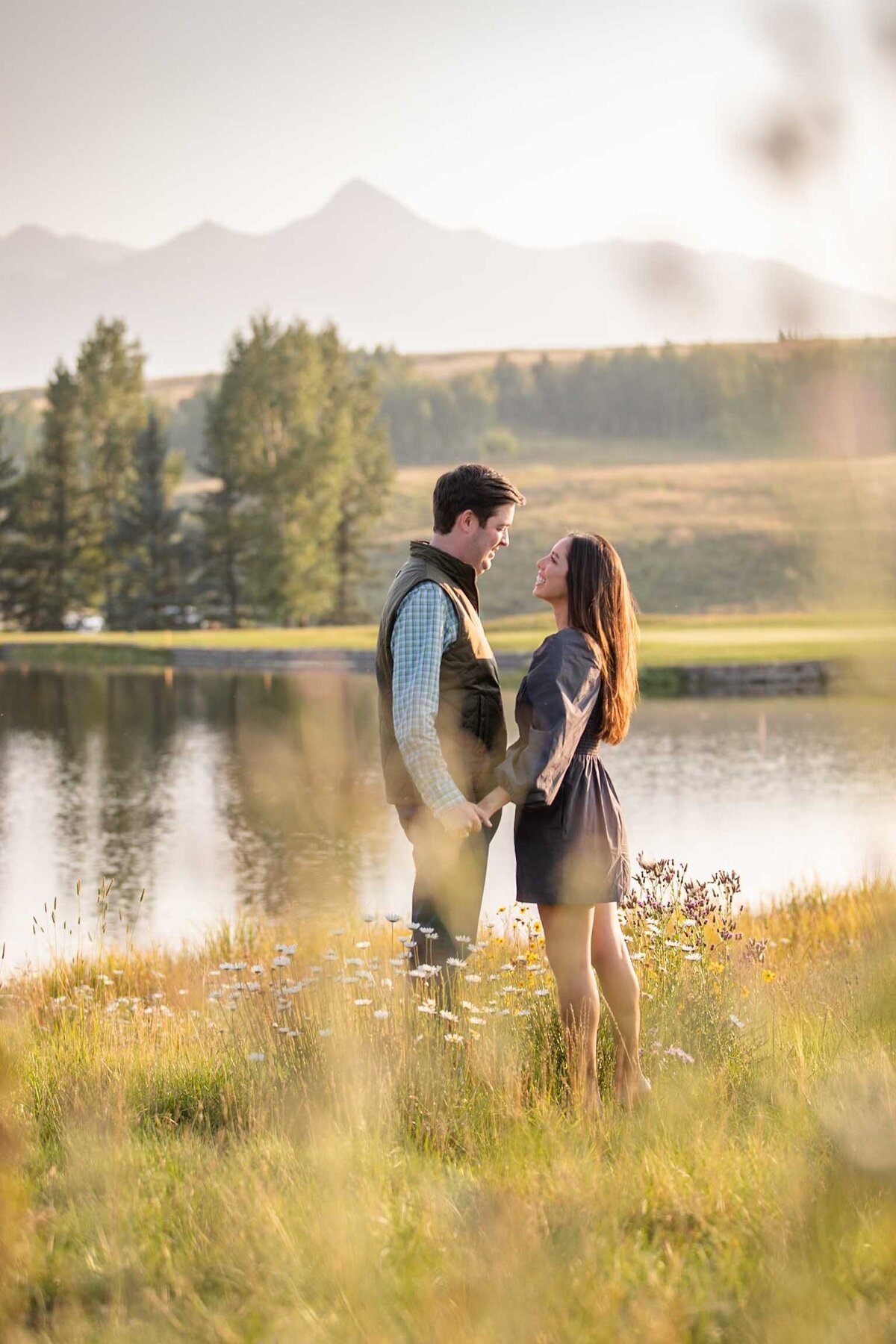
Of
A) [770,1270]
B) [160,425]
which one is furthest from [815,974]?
[160,425]

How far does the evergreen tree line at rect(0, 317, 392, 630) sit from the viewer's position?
168 ft

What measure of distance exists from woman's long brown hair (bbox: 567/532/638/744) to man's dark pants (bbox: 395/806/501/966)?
0.51 meters

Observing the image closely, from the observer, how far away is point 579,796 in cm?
401

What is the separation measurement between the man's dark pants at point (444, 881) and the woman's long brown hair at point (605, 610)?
511 millimetres

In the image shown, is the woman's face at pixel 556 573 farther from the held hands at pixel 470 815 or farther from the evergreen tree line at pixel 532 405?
the evergreen tree line at pixel 532 405

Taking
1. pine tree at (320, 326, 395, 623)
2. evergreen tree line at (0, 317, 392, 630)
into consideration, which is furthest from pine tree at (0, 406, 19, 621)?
pine tree at (320, 326, 395, 623)

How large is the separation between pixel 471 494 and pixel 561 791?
36.1 inches

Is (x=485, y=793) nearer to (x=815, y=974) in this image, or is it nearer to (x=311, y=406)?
(x=815, y=974)

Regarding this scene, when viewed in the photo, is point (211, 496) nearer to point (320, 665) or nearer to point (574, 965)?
point (320, 665)

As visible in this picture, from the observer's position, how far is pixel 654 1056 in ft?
14.0

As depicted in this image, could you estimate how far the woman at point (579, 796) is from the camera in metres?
3.92

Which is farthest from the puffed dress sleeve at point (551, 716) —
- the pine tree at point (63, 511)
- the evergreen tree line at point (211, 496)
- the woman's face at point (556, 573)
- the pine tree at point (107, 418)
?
the pine tree at point (63, 511)

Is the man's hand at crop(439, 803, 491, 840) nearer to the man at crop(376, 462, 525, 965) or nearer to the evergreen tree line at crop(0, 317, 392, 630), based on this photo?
the man at crop(376, 462, 525, 965)

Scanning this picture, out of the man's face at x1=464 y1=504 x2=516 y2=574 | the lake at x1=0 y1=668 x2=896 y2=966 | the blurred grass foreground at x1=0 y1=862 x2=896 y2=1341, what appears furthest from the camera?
the lake at x1=0 y1=668 x2=896 y2=966
